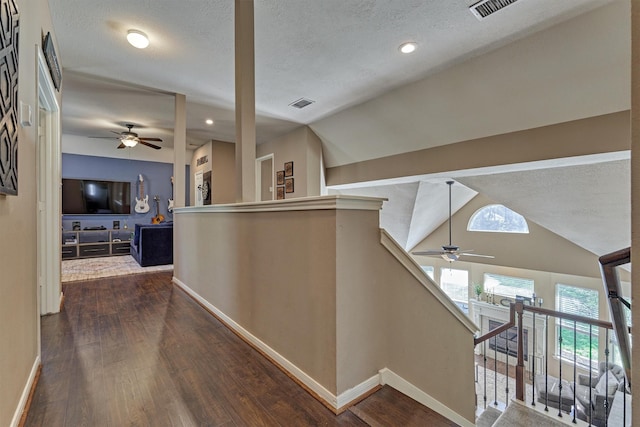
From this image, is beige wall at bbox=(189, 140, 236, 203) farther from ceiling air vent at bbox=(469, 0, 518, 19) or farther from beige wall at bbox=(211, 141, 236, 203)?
ceiling air vent at bbox=(469, 0, 518, 19)

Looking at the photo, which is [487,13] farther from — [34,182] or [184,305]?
[184,305]

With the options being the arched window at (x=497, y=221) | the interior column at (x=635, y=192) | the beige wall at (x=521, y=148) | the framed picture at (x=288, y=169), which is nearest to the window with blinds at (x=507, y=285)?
the arched window at (x=497, y=221)

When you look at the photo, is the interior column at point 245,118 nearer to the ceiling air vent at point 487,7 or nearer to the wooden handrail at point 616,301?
the ceiling air vent at point 487,7

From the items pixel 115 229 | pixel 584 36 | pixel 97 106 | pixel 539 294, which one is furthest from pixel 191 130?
pixel 539 294

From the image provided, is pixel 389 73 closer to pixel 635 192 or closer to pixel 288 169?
pixel 288 169

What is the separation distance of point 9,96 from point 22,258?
83 cm

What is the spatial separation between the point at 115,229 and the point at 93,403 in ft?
22.6

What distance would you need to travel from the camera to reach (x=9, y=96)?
4.03 feet

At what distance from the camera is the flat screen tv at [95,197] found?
21.6ft

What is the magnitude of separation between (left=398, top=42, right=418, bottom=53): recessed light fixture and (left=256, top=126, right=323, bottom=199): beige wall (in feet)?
9.47

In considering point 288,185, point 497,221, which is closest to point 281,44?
point 288,185

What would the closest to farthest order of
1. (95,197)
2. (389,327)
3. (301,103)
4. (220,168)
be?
(389,327)
(301,103)
(95,197)
(220,168)

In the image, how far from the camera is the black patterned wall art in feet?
3.70

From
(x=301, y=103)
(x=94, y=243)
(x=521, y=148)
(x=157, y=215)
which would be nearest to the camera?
(x=521, y=148)
